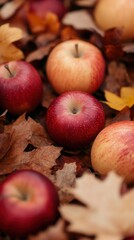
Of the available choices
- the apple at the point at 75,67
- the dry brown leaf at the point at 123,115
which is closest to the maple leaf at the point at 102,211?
the dry brown leaf at the point at 123,115

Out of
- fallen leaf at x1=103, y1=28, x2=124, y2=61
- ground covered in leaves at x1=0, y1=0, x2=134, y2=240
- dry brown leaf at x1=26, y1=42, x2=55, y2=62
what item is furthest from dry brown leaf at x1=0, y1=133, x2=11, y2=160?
fallen leaf at x1=103, y1=28, x2=124, y2=61

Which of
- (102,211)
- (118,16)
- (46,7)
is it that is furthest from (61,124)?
(46,7)

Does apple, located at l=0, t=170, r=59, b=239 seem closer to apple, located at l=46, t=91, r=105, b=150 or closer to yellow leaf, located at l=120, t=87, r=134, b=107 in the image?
apple, located at l=46, t=91, r=105, b=150

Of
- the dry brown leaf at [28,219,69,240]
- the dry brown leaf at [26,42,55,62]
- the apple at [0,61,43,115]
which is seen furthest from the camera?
the dry brown leaf at [26,42,55,62]

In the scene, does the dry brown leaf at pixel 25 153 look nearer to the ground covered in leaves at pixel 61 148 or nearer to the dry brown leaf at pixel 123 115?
the ground covered in leaves at pixel 61 148

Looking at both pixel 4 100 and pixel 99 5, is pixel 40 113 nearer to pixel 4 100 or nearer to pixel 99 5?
pixel 4 100

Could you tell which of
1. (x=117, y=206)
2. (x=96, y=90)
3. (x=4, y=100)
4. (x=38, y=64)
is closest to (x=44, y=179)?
(x=117, y=206)

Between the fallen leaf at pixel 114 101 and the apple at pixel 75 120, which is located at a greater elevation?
the apple at pixel 75 120
